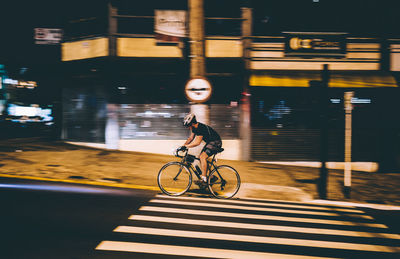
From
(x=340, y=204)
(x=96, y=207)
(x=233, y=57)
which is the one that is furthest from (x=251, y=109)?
(x=96, y=207)

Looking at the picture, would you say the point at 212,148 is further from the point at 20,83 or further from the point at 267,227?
the point at 20,83

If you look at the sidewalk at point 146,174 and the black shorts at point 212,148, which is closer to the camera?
the black shorts at point 212,148

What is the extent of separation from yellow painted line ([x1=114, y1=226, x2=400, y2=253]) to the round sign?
12.9 ft

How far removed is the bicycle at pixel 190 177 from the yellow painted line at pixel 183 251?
308cm

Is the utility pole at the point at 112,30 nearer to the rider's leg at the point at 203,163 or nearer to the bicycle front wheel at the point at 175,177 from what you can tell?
the bicycle front wheel at the point at 175,177

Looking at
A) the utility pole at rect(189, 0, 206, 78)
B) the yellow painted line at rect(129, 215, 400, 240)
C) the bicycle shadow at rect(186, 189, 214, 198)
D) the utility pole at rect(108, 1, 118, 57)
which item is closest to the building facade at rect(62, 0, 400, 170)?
the utility pole at rect(108, 1, 118, 57)

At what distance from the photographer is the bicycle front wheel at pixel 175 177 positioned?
742 centimetres

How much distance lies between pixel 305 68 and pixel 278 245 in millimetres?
10352

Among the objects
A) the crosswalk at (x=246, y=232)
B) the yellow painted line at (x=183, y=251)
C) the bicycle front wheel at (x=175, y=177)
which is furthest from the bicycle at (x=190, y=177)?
the yellow painted line at (x=183, y=251)

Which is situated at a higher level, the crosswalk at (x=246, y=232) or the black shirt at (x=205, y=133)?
the black shirt at (x=205, y=133)

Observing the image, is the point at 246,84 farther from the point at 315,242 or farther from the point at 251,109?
A: the point at 315,242

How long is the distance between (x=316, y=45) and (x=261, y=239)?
1063 centimetres

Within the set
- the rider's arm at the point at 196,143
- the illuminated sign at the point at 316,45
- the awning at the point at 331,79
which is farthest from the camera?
the illuminated sign at the point at 316,45

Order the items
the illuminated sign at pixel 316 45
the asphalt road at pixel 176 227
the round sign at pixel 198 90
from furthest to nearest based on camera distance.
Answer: the illuminated sign at pixel 316 45, the round sign at pixel 198 90, the asphalt road at pixel 176 227
